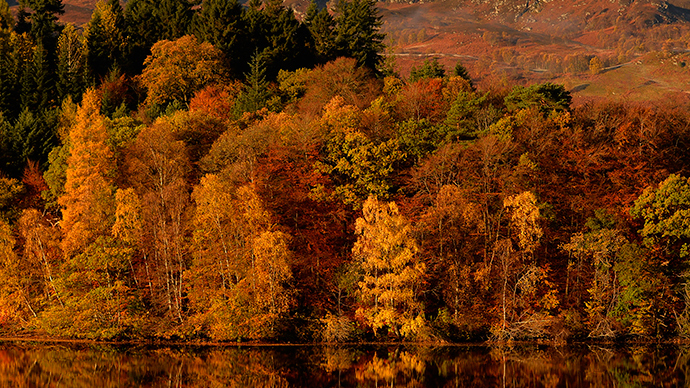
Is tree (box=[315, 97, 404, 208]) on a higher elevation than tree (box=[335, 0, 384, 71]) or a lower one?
higher

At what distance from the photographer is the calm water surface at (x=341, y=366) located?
46.8 meters

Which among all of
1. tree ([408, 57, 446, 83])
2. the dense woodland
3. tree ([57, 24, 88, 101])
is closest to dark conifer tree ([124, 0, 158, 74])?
tree ([57, 24, 88, 101])

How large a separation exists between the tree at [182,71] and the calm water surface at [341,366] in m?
58.7

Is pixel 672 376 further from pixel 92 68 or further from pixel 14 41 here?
pixel 14 41

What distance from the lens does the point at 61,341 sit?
6397 centimetres

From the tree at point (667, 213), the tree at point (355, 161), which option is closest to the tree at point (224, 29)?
the tree at point (355, 161)

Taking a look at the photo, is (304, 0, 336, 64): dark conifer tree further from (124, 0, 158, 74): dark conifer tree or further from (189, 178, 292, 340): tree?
(189, 178, 292, 340): tree

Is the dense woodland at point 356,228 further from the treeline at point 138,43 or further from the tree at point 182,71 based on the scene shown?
the treeline at point 138,43

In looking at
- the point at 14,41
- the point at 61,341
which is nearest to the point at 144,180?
the point at 61,341

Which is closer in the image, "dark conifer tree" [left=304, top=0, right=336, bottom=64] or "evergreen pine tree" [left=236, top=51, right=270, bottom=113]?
"evergreen pine tree" [left=236, top=51, right=270, bottom=113]

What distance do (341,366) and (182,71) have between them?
244 feet

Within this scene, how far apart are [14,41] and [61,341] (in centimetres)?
7669

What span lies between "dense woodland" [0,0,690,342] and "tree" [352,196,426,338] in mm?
180

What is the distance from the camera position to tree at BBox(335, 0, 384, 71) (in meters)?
130
